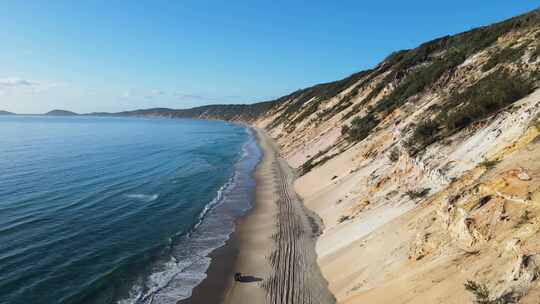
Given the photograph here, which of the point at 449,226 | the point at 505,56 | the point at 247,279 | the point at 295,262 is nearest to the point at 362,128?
the point at 505,56

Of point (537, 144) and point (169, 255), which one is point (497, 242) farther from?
point (169, 255)

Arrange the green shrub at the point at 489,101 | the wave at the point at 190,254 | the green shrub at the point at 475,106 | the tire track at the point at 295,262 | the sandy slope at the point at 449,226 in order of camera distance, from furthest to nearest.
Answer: the green shrub at the point at 475,106 < the green shrub at the point at 489,101 < the wave at the point at 190,254 < the tire track at the point at 295,262 < the sandy slope at the point at 449,226

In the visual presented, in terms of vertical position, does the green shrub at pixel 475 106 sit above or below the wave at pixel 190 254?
above

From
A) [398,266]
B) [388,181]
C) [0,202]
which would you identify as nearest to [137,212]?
[0,202]

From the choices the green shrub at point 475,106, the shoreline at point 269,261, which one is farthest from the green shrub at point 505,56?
the shoreline at point 269,261

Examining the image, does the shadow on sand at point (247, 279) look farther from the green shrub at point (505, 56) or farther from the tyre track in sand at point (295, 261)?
the green shrub at point (505, 56)

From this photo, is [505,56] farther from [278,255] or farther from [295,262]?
[278,255]
